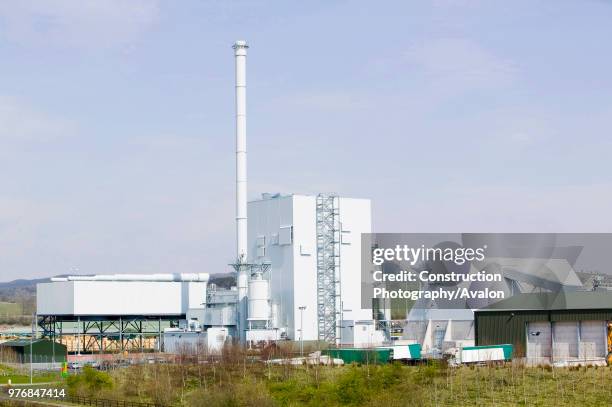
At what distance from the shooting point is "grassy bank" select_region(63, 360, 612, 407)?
135 ft

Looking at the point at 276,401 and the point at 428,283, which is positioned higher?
the point at 428,283

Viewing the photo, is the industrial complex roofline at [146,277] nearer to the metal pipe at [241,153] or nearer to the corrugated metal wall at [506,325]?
the metal pipe at [241,153]

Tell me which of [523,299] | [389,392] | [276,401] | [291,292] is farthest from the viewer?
[291,292]

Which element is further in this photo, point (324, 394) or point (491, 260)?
point (491, 260)

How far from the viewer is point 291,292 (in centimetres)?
7962

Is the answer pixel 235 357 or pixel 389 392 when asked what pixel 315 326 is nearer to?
pixel 235 357

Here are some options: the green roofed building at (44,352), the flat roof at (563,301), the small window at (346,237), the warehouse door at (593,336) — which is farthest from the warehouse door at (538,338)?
the green roofed building at (44,352)

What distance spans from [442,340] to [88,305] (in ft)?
104

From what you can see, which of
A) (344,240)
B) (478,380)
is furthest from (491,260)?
(478,380)

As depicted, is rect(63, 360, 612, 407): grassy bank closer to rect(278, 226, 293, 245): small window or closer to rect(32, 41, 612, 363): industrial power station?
rect(32, 41, 612, 363): industrial power station

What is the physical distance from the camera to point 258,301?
256ft

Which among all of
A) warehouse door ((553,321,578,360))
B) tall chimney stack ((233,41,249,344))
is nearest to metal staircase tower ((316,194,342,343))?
tall chimney stack ((233,41,249,344))

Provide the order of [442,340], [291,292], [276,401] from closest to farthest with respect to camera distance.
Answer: [276,401]
[442,340]
[291,292]

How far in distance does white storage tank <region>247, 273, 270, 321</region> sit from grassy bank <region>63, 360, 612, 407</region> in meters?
17.5
